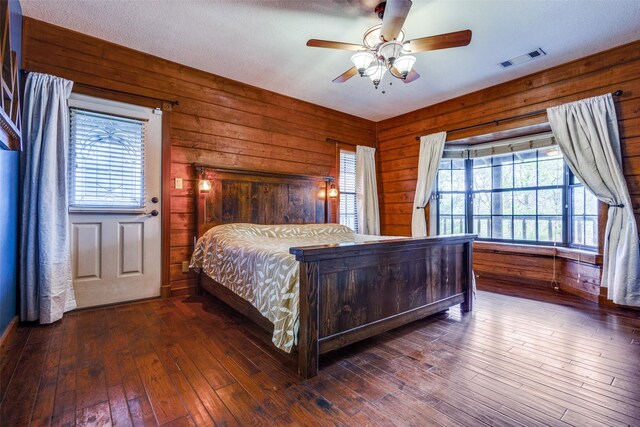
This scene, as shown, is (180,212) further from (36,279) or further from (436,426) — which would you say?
(436,426)

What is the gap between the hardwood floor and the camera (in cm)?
145

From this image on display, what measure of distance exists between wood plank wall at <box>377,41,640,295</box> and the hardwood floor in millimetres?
1473

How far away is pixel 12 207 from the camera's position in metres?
2.38

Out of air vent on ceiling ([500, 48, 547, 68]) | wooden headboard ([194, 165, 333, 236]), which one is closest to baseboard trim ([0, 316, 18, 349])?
wooden headboard ([194, 165, 333, 236])

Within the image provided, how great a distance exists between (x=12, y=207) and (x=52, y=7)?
1.74 metres

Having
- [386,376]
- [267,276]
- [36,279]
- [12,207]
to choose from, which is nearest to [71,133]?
[12,207]

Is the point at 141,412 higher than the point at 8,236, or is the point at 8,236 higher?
the point at 8,236

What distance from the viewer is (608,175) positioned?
3125 millimetres

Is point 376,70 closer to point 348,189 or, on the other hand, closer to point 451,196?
point 348,189

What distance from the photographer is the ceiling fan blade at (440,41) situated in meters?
2.15

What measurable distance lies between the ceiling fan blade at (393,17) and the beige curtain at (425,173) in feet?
8.99

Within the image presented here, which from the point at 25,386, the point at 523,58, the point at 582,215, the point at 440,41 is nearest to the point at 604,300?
the point at 582,215

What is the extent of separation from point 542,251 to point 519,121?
175 centimetres

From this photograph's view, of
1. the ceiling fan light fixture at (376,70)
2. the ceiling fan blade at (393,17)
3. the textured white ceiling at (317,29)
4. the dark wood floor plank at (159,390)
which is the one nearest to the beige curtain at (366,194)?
the textured white ceiling at (317,29)
